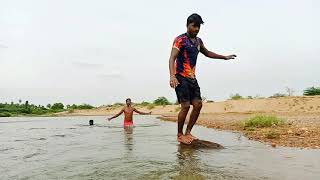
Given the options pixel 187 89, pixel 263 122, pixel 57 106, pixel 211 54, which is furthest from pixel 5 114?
pixel 187 89

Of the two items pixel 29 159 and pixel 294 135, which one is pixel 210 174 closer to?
pixel 29 159

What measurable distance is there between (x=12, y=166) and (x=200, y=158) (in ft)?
8.22

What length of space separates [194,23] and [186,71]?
0.85m

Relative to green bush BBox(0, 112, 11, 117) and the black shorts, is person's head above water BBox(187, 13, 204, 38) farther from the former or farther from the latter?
green bush BBox(0, 112, 11, 117)

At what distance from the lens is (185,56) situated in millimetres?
7469

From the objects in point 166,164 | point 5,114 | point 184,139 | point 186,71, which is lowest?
point 166,164

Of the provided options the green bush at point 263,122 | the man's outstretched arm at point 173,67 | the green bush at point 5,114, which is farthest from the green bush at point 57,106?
the man's outstretched arm at point 173,67

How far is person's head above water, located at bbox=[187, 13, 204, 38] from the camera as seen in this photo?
7301 millimetres

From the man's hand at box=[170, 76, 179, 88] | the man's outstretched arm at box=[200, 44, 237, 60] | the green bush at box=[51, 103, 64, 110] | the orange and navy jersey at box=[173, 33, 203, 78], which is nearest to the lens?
the man's hand at box=[170, 76, 179, 88]

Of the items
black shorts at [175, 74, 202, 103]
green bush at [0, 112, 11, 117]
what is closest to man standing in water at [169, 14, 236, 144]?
black shorts at [175, 74, 202, 103]

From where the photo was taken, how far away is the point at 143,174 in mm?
4570

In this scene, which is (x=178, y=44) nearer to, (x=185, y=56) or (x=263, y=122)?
(x=185, y=56)

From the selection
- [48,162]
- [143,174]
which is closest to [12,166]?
[48,162]

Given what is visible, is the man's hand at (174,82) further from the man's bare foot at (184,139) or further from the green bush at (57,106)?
the green bush at (57,106)
